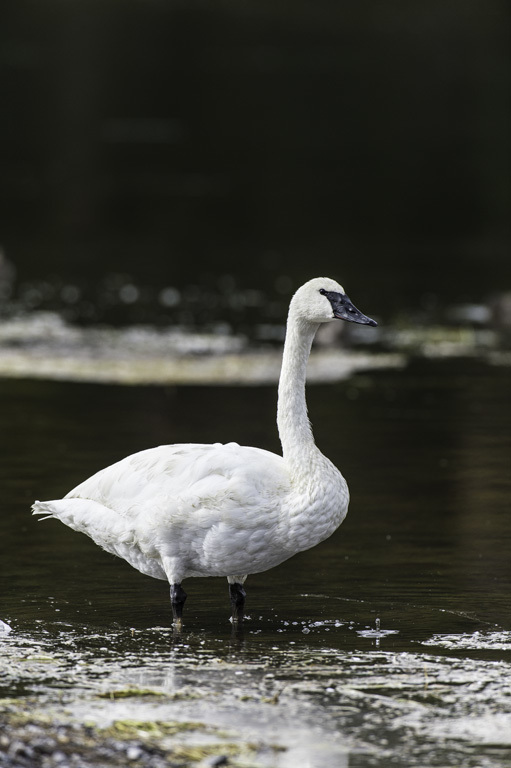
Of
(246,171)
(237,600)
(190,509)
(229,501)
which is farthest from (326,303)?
(246,171)

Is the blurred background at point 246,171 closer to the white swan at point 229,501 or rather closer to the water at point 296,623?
the water at point 296,623

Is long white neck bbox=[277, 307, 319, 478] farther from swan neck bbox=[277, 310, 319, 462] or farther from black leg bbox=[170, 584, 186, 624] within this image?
black leg bbox=[170, 584, 186, 624]

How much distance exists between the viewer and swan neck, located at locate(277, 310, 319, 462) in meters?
9.64

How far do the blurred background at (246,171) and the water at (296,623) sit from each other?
8.84 metres

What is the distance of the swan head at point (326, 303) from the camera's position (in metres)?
9.84

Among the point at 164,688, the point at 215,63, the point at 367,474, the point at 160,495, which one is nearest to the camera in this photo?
the point at 164,688

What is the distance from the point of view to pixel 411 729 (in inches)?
299

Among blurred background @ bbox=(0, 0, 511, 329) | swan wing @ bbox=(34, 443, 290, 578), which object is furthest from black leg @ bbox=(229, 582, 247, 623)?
blurred background @ bbox=(0, 0, 511, 329)

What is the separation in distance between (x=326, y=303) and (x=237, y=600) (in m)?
1.89

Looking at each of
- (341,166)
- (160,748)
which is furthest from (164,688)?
(341,166)

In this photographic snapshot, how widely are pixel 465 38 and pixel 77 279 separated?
87189 millimetres

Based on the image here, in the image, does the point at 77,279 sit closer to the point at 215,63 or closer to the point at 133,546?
the point at 133,546

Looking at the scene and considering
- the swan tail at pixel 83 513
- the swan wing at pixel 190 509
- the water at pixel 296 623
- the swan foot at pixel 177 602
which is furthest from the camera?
the swan tail at pixel 83 513

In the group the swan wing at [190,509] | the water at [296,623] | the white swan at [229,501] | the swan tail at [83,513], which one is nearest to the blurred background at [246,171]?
the water at [296,623]
